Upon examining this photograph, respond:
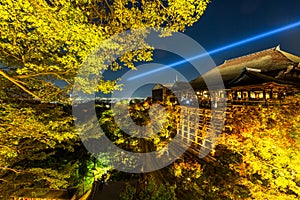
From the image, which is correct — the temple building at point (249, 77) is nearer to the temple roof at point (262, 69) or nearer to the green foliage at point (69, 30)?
the temple roof at point (262, 69)

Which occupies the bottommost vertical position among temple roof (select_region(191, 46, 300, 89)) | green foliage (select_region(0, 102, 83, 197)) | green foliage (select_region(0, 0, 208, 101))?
green foliage (select_region(0, 102, 83, 197))

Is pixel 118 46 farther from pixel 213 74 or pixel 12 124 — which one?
pixel 213 74

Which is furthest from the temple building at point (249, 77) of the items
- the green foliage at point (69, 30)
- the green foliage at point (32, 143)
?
the green foliage at point (32, 143)

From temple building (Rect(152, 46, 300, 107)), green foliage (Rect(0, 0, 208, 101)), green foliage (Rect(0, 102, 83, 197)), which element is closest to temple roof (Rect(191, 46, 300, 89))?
temple building (Rect(152, 46, 300, 107))

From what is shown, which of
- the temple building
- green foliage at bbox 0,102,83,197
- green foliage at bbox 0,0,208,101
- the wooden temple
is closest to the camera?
green foliage at bbox 0,0,208,101

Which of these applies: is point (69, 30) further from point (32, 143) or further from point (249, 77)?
point (249, 77)

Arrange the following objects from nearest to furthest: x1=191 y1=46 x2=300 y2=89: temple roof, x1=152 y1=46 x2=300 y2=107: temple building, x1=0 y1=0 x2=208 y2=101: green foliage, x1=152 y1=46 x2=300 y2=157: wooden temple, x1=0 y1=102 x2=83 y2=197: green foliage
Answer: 1. x1=0 y1=0 x2=208 y2=101: green foliage
2. x1=0 y1=102 x2=83 y2=197: green foliage
3. x1=152 y1=46 x2=300 y2=157: wooden temple
4. x1=152 y1=46 x2=300 y2=107: temple building
5. x1=191 y1=46 x2=300 y2=89: temple roof

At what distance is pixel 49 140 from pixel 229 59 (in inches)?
968

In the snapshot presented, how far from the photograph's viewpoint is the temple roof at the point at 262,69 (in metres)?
13.0

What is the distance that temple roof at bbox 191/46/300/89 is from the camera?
13039 millimetres

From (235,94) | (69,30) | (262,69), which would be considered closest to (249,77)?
(235,94)

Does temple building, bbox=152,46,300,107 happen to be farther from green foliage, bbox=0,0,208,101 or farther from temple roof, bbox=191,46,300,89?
green foliage, bbox=0,0,208,101

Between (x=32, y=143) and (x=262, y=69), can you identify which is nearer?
(x=32, y=143)

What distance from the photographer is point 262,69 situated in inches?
656
